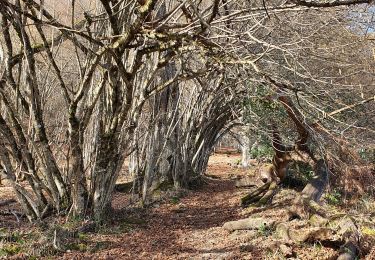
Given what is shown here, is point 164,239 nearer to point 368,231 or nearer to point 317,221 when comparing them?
point 317,221

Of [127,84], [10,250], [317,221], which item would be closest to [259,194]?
[317,221]

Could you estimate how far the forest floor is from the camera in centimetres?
492

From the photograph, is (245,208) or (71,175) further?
(245,208)

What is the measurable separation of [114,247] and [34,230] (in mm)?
987

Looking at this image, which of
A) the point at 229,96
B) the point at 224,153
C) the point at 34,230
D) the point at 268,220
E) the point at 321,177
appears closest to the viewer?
the point at 34,230

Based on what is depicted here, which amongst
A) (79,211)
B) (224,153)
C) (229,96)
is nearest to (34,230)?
(79,211)

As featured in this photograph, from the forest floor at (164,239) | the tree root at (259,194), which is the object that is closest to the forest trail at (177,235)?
the forest floor at (164,239)

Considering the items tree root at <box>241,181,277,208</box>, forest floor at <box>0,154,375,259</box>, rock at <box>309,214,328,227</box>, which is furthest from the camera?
tree root at <box>241,181,277,208</box>

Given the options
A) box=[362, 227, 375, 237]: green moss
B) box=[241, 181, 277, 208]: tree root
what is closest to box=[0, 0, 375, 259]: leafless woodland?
box=[241, 181, 277, 208]: tree root

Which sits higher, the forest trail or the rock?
the rock

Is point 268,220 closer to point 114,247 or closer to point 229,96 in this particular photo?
point 114,247

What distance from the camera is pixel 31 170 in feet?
18.4

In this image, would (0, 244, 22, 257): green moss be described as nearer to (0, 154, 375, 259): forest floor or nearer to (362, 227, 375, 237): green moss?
(0, 154, 375, 259): forest floor

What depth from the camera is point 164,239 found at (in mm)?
6059
